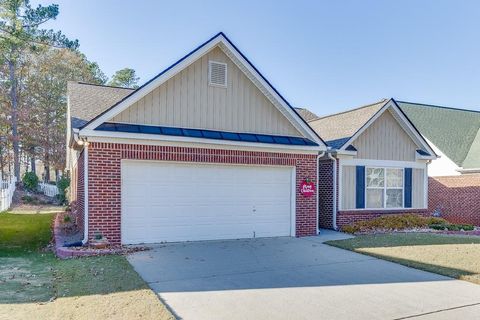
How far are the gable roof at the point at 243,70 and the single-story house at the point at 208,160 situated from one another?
3 centimetres

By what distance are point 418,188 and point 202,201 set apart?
10.2 metres

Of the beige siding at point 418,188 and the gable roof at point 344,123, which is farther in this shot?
the beige siding at point 418,188

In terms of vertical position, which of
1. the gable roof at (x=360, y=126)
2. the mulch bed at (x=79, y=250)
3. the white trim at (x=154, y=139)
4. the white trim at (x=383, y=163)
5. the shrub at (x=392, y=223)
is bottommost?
the shrub at (x=392, y=223)

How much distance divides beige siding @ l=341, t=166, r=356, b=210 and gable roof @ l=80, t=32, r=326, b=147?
7.13ft

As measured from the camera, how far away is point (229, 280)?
285 inches

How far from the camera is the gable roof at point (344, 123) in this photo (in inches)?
594

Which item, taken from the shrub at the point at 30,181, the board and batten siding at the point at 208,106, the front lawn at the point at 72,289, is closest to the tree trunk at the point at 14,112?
the shrub at the point at 30,181

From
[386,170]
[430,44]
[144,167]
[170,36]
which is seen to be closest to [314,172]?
[386,170]

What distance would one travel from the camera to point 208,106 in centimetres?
1175

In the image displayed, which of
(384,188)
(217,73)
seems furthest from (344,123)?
(217,73)

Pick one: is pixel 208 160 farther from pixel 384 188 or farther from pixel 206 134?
pixel 384 188

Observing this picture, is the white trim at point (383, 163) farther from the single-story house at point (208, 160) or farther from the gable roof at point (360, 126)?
the gable roof at point (360, 126)

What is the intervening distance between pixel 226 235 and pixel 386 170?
782 cm

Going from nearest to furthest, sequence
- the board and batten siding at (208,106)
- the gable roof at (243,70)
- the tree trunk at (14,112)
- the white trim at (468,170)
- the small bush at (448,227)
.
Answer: the gable roof at (243,70)
the board and batten siding at (208,106)
the small bush at (448,227)
the white trim at (468,170)
the tree trunk at (14,112)
